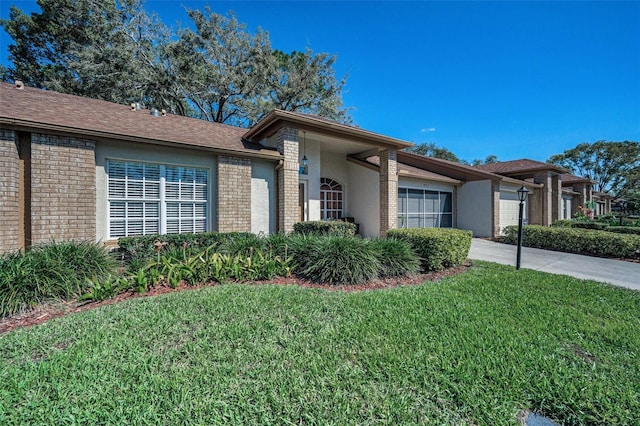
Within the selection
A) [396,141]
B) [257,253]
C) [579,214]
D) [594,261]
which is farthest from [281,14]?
[579,214]

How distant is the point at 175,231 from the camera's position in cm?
823

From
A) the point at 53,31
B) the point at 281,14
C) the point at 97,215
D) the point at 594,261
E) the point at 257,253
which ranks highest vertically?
the point at 53,31

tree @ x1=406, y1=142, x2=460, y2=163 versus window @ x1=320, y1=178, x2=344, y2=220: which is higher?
tree @ x1=406, y1=142, x2=460, y2=163

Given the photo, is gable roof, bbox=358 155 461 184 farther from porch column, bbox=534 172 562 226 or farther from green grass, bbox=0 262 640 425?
green grass, bbox=0 262 640 425

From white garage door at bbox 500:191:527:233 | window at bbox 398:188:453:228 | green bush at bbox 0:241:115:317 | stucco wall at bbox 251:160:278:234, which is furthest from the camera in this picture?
white garage door at bbox 500:191:527:233

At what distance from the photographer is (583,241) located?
33.3ft

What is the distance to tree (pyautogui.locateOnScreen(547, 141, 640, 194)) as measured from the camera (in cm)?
3730

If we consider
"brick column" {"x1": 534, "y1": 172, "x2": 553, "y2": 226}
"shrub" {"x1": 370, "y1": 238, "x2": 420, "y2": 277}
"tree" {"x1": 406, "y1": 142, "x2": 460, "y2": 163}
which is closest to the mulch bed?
"shrub" {"x1": 370, "y1": 238, "x2": 420, "y2": 277}

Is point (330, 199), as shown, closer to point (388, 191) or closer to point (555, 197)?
point (388, 191)

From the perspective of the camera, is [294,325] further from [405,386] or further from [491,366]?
[491,366]

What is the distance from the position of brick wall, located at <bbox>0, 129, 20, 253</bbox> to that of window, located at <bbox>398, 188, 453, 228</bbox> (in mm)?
13357

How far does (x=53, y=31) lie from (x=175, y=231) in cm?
1760

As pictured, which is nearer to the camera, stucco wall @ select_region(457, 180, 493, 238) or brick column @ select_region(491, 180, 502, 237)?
brick column @ select_region(491, 180, 502, 237)

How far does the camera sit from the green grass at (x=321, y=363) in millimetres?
2162
